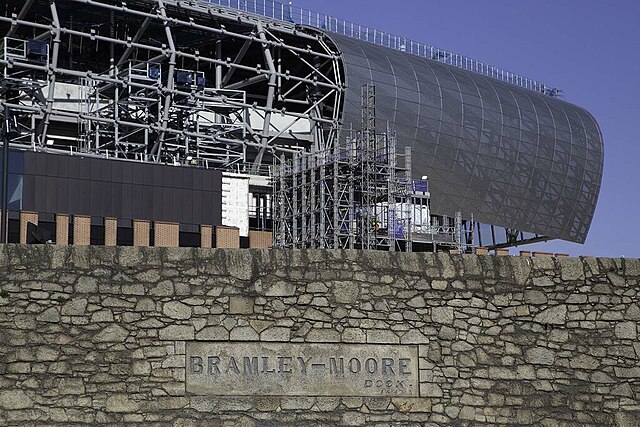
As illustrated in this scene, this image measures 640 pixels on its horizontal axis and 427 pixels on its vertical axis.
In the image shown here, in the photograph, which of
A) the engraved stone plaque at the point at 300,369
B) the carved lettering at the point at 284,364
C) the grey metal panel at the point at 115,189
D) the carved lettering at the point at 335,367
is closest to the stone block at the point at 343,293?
the engraved stone plaque at the point at 300,369

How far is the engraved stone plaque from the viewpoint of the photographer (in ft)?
53.3

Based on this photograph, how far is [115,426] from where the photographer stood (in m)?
15.6

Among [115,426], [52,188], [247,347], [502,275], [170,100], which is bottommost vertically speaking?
[115,426]

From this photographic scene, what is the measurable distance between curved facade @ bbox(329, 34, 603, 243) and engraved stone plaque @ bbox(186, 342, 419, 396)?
58.2 meters

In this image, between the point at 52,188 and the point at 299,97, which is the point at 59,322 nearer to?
the point at 52,188

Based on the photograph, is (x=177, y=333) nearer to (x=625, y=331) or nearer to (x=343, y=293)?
(x=343, y=293)

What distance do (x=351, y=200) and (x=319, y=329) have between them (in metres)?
48.1

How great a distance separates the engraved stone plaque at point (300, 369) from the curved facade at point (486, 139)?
2290 inches

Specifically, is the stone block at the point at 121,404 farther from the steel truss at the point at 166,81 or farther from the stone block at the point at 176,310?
the steel truss at the point at 166,81

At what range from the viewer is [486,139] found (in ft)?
267

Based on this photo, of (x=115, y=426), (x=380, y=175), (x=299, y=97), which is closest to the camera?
(x=115, y=426)

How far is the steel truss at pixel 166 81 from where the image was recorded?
65.3m

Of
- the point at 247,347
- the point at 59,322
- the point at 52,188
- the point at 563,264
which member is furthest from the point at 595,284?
the point at 52,188

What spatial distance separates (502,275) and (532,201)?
6955 centimetres
